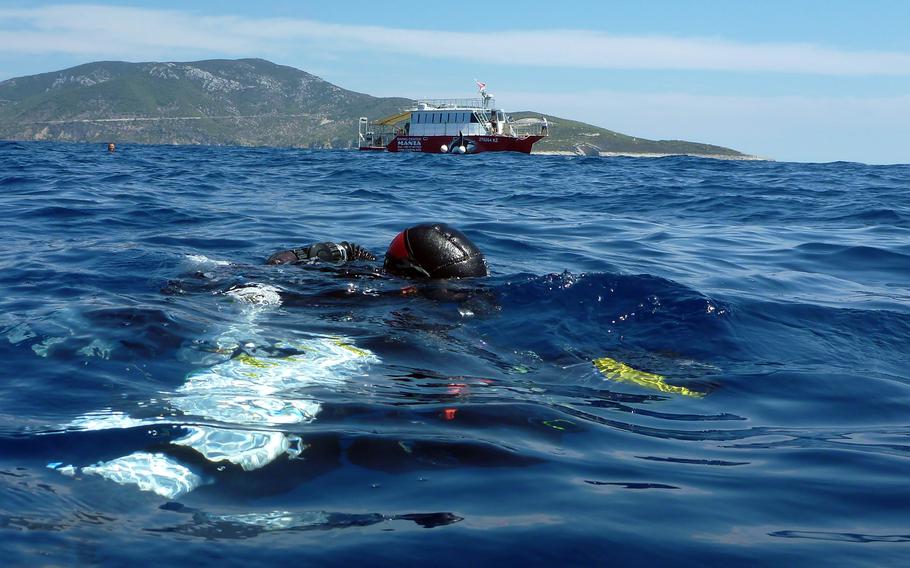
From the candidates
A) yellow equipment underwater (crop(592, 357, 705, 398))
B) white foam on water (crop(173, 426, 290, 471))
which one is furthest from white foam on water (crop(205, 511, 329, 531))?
yellow equipment underwater (crop(592, 357, 705, 398))

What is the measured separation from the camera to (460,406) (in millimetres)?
4570

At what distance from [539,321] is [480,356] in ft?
3.98

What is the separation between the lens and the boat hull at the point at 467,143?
6206 cm

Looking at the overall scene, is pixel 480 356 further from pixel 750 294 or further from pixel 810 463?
pixel 750 294

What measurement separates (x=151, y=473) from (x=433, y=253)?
15.2 feet

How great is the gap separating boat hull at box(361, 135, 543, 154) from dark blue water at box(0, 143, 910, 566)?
169ft

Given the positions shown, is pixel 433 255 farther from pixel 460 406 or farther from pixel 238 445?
pixel 238 445

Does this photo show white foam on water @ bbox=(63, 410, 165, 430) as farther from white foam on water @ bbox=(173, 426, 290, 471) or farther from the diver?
the diver

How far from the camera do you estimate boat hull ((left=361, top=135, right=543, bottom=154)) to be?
62062 millimetres

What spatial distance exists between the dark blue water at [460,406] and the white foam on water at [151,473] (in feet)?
0.09

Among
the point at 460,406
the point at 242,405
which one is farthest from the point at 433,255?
the point at 242,405

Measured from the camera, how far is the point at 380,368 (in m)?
5.52

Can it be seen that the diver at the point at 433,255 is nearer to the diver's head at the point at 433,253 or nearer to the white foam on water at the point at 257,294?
the diver's head at the point at 433,253

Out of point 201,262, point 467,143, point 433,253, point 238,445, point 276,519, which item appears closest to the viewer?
point 276,519
